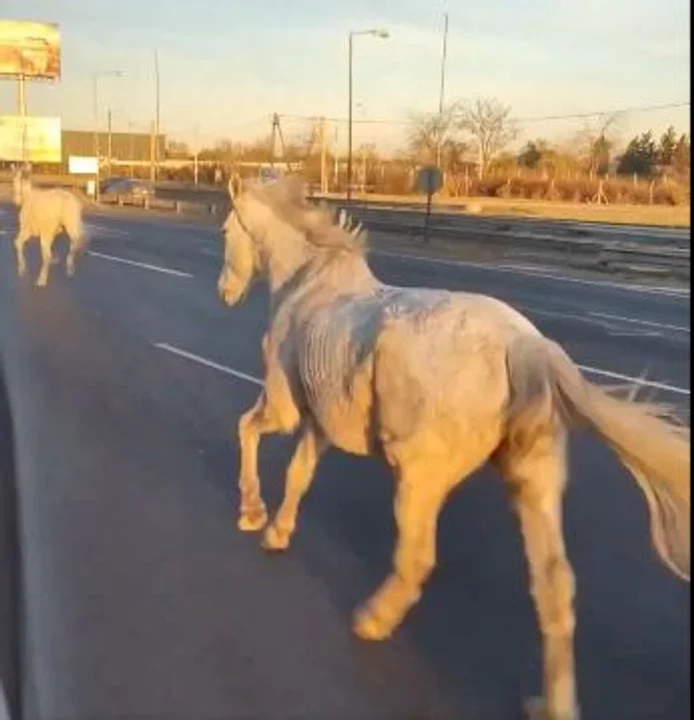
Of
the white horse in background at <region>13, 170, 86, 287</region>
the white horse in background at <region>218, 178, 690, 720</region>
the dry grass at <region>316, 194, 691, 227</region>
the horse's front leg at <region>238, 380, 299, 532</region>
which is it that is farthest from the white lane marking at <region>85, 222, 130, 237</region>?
the white horse in background at <region>218, 178, 690, 720</region>

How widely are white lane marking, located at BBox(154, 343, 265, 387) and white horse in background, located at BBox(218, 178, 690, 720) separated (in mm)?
2756

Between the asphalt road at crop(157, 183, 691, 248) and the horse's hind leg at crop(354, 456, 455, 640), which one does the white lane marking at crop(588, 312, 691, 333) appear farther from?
the horse's hind leg at crop(354, 456, 455, 640)

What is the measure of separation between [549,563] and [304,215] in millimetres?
1940

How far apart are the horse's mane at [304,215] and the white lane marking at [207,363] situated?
71.8 inches

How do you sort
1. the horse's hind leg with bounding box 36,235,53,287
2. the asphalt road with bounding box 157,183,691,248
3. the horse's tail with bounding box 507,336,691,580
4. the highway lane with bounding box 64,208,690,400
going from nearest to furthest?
the horse's tail with bounding box 507,336,691,580
the asphalt road with bounding box 157,183,691,248
the highway lane with bounding box 64,208,690,400
the horse's hind leg with bounding box 36,235,53,287

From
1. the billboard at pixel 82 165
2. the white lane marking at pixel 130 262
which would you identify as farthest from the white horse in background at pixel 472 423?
the billboard at pixel 82 165

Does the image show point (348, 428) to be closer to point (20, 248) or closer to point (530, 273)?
point (530, 273)

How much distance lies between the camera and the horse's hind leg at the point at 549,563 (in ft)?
10.5

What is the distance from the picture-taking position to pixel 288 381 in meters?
4.44

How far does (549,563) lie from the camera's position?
3.21 m

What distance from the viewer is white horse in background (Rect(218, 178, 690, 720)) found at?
3.01 metres

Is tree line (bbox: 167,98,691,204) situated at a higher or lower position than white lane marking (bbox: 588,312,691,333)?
higher

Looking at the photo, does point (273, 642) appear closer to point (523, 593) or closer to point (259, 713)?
point (259, 713)

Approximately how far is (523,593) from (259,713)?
1025mm
